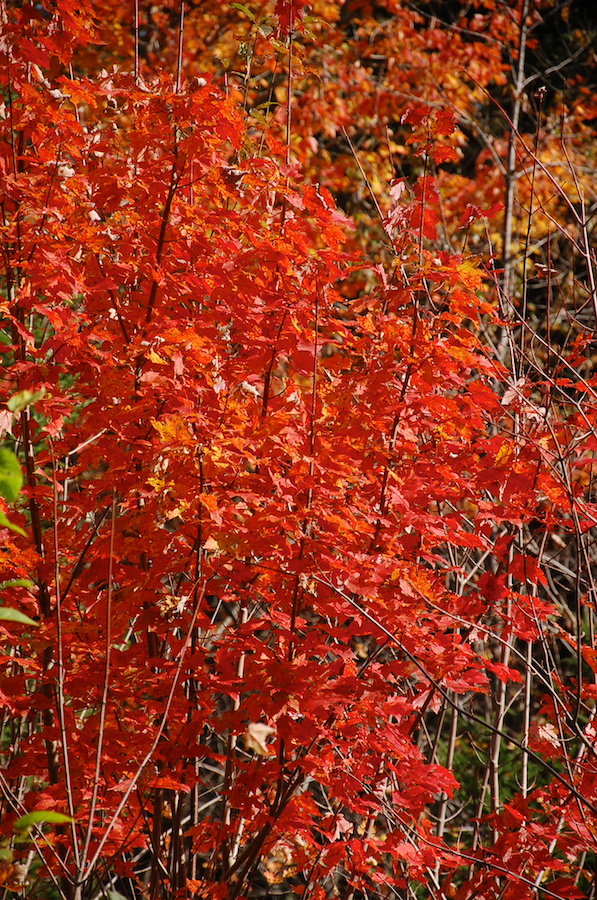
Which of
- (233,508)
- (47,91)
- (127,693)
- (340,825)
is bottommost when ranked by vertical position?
(340,825)

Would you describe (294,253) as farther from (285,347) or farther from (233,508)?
(233,508)

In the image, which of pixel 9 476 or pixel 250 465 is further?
pixel 250 465

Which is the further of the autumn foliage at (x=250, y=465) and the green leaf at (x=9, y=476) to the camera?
the autumn foliage at (x=250, y=465)

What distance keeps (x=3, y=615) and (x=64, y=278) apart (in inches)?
60.0

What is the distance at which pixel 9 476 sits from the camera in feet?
3.18

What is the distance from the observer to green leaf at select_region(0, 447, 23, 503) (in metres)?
0.96

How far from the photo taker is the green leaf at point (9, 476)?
96 cm

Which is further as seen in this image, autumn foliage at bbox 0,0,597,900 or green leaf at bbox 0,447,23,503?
autumn foliage at bbox 0,0,597,900

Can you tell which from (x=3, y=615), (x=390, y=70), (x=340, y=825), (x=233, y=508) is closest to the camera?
(x=3, y=615)

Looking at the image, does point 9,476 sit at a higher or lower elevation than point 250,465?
higher

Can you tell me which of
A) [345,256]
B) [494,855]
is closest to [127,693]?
[494,855]

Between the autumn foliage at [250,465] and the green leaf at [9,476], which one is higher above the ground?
the green leaf at [9,476]

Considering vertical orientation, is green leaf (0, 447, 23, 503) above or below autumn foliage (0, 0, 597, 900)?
above

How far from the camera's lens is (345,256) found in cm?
224
